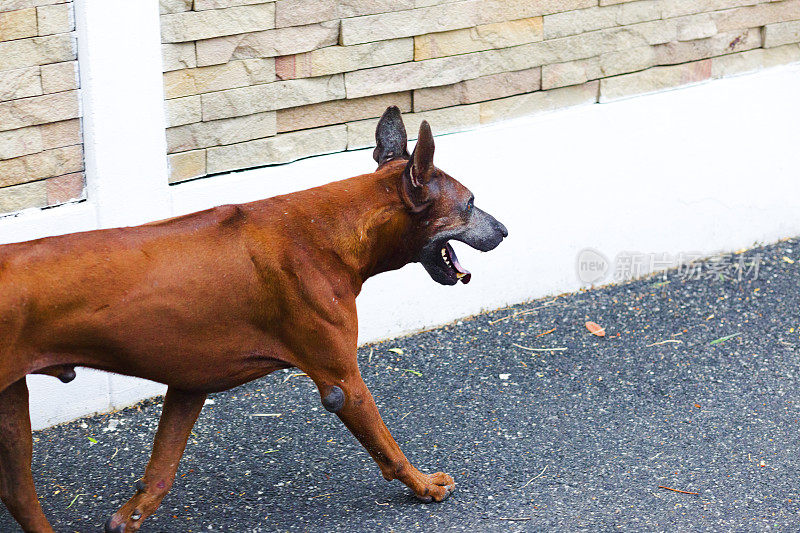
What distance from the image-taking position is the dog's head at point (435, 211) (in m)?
3.49

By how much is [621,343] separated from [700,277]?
1007mm

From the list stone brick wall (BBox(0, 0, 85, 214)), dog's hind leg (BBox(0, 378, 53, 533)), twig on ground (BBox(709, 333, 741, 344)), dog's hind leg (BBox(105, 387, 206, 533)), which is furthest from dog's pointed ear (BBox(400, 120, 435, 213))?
twig on ground (BBox(709, 333, 741, 344))

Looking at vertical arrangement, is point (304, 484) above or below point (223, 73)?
below

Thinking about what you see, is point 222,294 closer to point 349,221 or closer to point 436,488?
point 349,221

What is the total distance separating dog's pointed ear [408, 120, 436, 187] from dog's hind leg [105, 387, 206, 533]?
1.12 metres

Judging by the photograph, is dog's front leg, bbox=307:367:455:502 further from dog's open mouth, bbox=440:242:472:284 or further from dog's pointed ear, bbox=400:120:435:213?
dog's pointed ear, bbox=400:120:435:213

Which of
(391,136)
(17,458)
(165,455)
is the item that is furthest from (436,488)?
(17,458)

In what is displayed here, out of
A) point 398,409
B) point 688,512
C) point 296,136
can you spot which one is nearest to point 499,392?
point 398,409

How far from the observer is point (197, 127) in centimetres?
459

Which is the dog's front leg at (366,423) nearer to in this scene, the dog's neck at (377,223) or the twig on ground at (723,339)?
the dog's neck at (377,223)

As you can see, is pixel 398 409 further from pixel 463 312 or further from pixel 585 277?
pixel 585 277

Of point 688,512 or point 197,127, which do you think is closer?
point 688,512

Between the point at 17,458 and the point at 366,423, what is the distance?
1.18m

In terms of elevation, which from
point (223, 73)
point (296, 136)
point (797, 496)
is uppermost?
point (223, 73)
